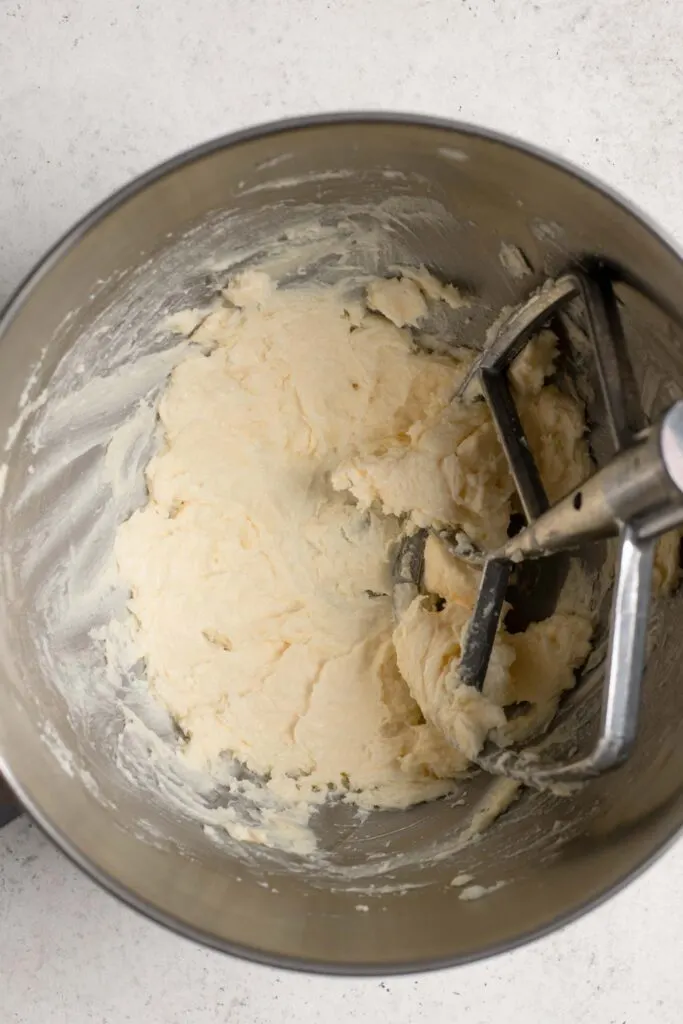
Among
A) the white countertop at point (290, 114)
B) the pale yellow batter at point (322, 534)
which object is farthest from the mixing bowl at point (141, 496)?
the white countertop at point (290, 114)

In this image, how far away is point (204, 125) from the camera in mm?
1329

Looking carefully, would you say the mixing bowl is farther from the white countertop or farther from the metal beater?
the white countertop

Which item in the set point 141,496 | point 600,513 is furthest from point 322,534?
point 600,513

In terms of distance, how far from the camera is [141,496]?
135 centimetres

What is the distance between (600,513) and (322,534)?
0.55m

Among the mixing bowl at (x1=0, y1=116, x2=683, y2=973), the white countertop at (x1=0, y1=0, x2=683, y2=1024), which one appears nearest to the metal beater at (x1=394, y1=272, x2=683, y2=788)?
the mixing bowl at (x1=0, y1=116, x2=683, y2=973)

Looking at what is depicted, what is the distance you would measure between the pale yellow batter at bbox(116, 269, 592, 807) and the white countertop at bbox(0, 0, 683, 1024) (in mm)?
265

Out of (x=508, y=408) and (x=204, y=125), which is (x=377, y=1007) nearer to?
(x=508, y=408)

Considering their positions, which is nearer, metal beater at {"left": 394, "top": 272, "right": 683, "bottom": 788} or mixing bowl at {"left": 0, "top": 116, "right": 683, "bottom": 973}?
metal beater at {"left": 394, "top": 272, "right": 683, "bottom": 788}

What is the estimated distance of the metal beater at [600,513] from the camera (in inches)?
34.2

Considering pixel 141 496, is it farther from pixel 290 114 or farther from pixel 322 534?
pixel 290 114

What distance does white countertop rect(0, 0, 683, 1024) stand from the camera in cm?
129

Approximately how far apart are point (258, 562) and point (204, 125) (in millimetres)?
651

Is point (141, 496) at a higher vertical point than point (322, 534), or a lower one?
higher
